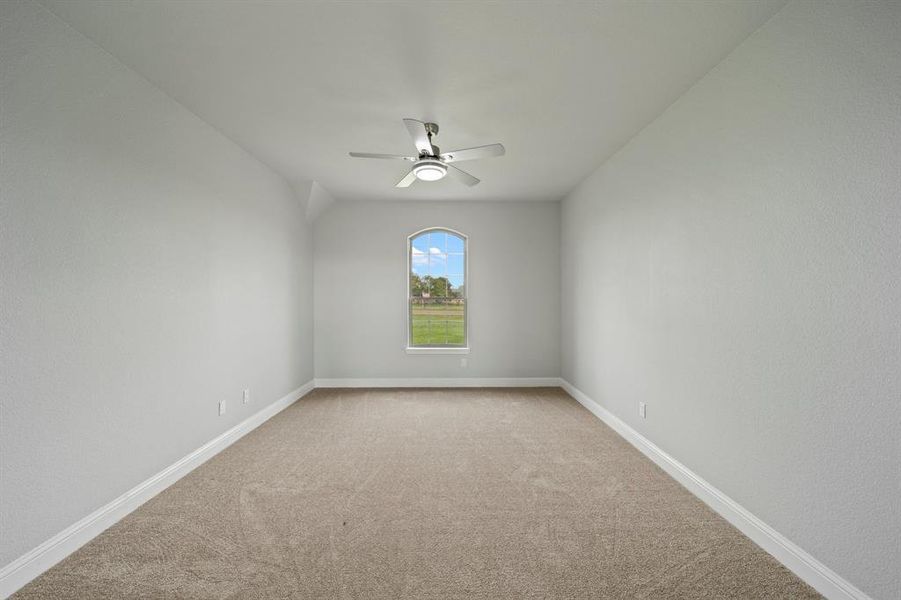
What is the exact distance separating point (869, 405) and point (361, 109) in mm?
3122

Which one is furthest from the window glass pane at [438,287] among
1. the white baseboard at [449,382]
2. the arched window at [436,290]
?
the white baseboard at [449,382]

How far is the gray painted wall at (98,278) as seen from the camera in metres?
1.74

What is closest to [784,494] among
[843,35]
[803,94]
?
[803,94]

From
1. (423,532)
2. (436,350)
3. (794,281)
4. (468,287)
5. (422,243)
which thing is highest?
(422,243)

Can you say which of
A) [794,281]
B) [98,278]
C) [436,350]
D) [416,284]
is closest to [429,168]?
[98,278]

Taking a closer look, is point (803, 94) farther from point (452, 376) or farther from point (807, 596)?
point (452, 376)

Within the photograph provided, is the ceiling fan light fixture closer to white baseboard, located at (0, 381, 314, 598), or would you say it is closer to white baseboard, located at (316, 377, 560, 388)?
white baseboard, located at (0, 381, 314, 598)

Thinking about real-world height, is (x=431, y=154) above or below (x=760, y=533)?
above

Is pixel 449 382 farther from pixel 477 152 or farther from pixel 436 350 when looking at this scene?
pixel 477 152

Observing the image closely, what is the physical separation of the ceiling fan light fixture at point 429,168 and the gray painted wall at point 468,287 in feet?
8.06

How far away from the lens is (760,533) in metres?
1.99

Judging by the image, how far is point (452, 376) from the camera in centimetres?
561

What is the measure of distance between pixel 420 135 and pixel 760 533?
9.80ft

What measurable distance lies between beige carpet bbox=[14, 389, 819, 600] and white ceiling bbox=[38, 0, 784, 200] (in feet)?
8.49
